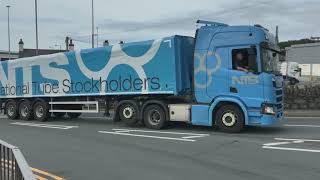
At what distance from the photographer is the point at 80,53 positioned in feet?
73.5

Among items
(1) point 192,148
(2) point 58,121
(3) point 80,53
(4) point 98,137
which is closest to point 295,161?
(1) point 192,148

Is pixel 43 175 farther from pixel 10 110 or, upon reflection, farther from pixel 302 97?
pixel 302 97

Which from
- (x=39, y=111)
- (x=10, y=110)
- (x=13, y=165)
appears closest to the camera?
(x=13, y=165)

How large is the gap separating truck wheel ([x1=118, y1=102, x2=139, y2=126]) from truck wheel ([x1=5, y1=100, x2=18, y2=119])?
824 cm

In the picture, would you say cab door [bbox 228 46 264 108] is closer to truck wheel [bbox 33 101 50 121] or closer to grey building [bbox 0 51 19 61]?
truck wheel [bbox 33 101 50 121]

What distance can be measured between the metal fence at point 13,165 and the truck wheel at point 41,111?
16.5 metres

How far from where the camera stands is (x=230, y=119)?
17516mm

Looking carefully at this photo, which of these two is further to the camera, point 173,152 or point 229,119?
point 229,119

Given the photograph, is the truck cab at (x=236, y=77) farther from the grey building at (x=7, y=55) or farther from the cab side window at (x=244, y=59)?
the grey building at (x=7, y=55)

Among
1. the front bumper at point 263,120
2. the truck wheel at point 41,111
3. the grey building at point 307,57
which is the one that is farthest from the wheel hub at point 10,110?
the grey building at point 307,57

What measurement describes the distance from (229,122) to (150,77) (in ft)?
11.6

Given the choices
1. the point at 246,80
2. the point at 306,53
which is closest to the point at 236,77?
the point at 246,80

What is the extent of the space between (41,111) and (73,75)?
3.18 meters

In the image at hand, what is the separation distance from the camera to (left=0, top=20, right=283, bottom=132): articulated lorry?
17156 millimetres
